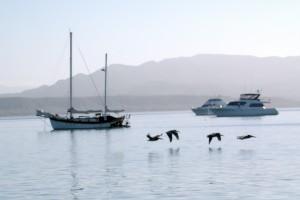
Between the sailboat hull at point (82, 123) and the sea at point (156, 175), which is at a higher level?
the sailboat hull at point (82, 123)

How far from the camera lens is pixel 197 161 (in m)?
43.5

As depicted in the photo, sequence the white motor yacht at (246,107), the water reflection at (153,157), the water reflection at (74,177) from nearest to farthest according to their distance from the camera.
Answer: the water reflection at (74,177)
the water reflection at (153,157)
the white motor yacht at (246,107)

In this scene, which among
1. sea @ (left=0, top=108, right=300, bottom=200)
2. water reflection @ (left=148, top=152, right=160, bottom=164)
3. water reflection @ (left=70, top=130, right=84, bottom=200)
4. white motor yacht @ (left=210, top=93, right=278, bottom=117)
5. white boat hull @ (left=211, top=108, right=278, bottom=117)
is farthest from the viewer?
white boat hull @ (left=211, top=108, right=278, bottom=117)

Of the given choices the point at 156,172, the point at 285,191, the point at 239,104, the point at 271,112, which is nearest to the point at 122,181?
the point at 156,172

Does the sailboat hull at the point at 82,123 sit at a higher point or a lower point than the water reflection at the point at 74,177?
higher

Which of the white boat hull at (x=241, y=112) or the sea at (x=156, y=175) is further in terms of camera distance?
the white boat hull at (x=241, y=112)

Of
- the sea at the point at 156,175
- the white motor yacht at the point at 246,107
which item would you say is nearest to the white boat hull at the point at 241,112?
the white motor yacht at the point at 246,107

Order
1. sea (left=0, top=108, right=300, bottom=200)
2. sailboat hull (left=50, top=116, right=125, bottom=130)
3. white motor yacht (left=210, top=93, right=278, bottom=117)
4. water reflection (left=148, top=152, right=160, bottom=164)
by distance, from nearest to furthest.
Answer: sea (left=0, top=108, right=300, bottom=200) < water reflection (left=148, top=152, right=160, bottom=164) < sailboat hull (left=50, top=116, right=125, bottom=130) < white motor yacht (left=210, top=93, right=278, bottom=117)

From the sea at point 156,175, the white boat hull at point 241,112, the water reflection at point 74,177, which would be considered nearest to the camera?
the sea at point 156,175

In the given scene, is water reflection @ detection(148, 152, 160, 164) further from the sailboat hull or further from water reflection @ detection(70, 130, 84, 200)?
the sailboat hull

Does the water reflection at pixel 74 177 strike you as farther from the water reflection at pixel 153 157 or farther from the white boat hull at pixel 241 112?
the white boat hull at pixel 241 112

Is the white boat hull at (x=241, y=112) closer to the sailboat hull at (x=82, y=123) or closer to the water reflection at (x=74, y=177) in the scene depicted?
the sailboat hull at (x=82, y=123)

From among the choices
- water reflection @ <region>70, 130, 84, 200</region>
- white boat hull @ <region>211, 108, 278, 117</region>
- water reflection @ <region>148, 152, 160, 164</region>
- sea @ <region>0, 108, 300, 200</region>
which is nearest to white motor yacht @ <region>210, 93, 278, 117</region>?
white boat hull @ <region>211, 108, 278, 117</region>

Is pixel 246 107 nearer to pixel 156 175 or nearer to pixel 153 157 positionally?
pixel 153 157
